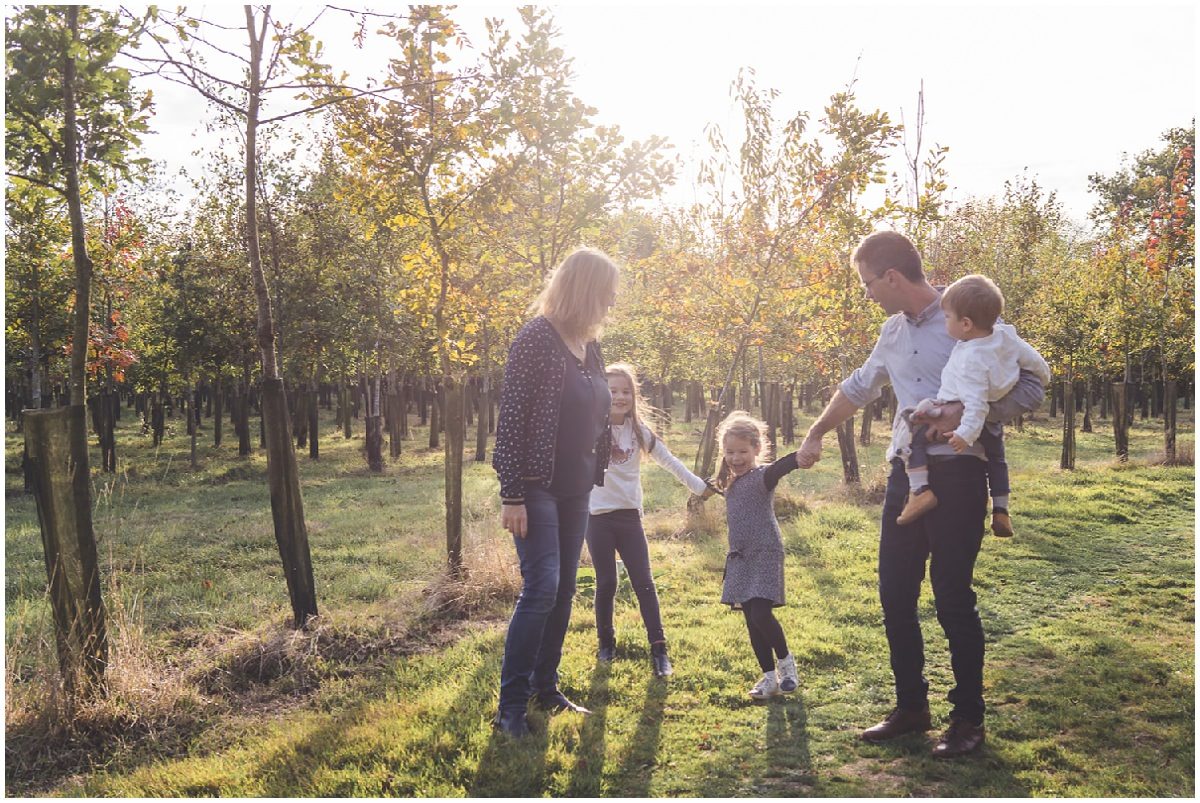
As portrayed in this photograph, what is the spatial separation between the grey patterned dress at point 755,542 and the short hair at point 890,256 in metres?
1.16

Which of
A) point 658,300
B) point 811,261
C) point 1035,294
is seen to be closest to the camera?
point 811,261

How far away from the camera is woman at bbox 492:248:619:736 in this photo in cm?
422

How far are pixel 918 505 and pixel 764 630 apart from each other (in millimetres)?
1373

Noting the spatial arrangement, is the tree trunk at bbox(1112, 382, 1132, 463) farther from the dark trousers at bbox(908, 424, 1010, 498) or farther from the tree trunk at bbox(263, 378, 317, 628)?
the tree trunk at bbox(263, 378, 317, 628)

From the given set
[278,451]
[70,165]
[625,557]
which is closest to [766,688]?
[625,557]

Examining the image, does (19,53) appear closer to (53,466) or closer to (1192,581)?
(53,466)

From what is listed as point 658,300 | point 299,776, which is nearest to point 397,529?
point 658,300

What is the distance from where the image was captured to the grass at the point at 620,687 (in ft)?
Result: 12.7

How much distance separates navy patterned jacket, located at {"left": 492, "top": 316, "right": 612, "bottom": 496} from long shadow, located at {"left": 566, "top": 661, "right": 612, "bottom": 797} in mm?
1215

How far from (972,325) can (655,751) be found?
2.46 m

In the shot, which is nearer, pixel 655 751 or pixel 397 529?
pixel 655 751

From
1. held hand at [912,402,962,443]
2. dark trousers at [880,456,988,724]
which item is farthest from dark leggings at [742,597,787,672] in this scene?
held hand at [912,402,962,443]

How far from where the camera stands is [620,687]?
5.08 metres

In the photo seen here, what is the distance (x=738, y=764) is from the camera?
399 centimetres
